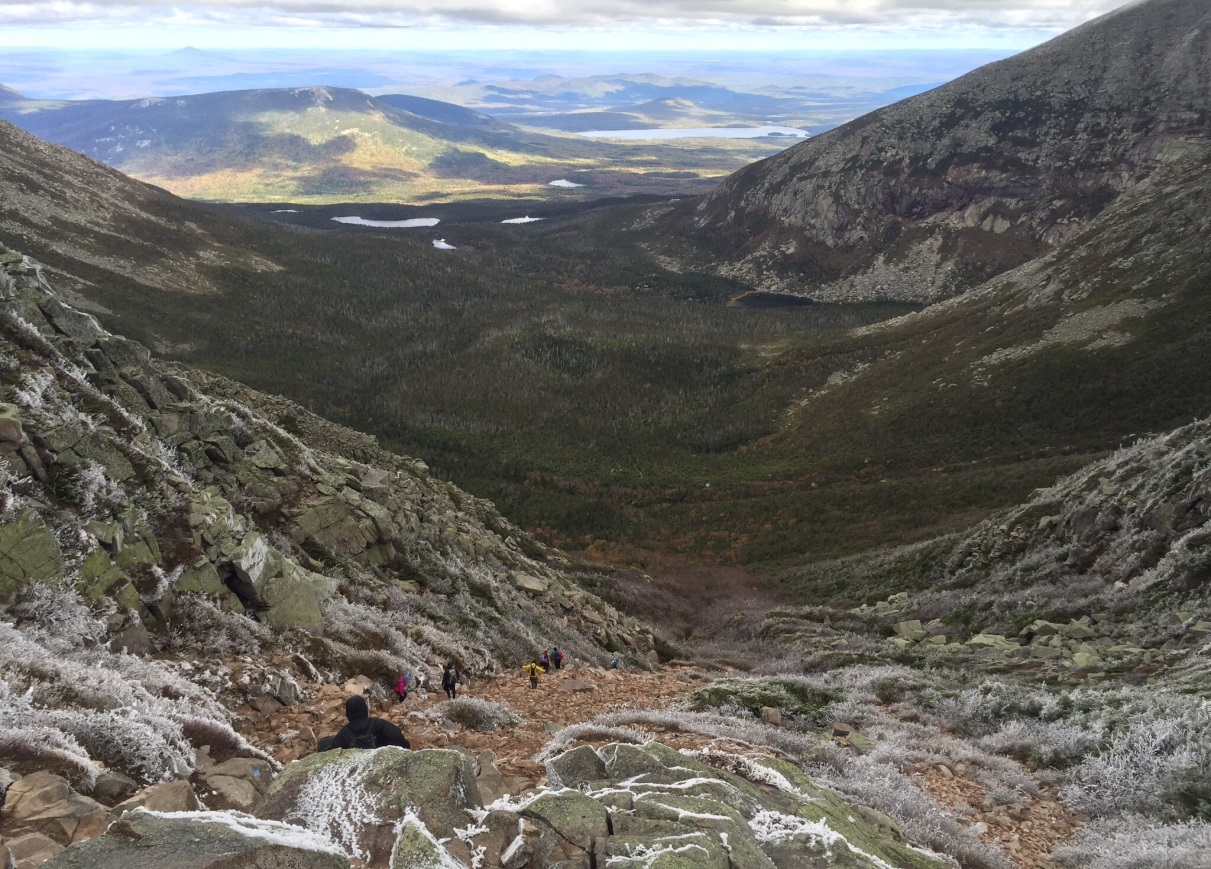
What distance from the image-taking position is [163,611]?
14.6 meters

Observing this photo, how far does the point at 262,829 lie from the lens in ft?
22.5

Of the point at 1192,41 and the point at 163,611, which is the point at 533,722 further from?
the point at 1192,41

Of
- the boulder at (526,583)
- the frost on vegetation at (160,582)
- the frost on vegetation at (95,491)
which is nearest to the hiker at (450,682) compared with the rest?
the frost on vegetation at (160,582)

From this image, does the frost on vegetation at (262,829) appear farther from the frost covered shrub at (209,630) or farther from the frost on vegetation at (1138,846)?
the frost on vegetation at (1138,846)

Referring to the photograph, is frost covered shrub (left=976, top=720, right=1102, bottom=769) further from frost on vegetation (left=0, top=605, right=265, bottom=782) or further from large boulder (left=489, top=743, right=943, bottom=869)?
frost on vegetation (left=0, top=605, right=265, bottom=782)

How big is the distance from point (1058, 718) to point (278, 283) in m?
168

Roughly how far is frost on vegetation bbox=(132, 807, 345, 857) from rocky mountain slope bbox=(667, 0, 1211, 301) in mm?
170748

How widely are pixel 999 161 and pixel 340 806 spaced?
19545cm

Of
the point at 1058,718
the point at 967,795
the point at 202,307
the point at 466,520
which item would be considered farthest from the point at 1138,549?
the point at 202,307

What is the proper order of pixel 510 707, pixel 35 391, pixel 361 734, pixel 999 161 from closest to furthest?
Result: pixel 361 734
pixel 35 391
pixel 510 707
pixel 999 161

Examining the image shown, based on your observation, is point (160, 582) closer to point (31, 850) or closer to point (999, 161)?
point (31, 850)

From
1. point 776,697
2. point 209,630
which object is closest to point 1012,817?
point 776,697

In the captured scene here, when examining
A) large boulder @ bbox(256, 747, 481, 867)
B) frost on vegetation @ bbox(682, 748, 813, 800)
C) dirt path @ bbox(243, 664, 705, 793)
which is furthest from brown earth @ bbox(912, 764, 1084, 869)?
large boulder @ bbox(256, 747, 481, 867)

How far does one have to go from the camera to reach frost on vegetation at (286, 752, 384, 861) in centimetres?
737
